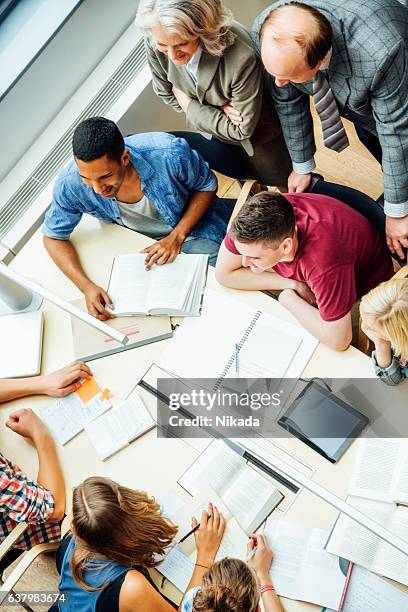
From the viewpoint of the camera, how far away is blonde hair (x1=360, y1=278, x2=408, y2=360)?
6.11ft

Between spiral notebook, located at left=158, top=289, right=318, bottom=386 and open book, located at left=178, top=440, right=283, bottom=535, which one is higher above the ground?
spiral notebook, located at left=158, top=289, right=318, bottom=386

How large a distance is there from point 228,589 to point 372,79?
1501 millimetres

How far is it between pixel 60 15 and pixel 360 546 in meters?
2.46

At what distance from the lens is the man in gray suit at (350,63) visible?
5.98 ft

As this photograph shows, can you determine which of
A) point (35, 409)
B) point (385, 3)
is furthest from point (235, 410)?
point (385, 3)

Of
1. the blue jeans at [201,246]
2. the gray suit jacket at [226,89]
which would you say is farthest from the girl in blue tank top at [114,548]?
the gray suit jacket at [226,89]

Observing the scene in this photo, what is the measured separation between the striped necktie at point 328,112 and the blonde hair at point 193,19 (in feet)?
1.08

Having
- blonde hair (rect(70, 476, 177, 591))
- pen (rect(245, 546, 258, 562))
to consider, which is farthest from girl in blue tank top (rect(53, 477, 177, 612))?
pen (rect(245, 546, 258, 562))

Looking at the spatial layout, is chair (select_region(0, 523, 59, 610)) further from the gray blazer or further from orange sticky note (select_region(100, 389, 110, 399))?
the gray blazer

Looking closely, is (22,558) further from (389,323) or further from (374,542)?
(389,323)

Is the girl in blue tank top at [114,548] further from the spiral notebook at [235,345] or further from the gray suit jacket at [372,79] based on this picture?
the gray suit jacket at [372,79]

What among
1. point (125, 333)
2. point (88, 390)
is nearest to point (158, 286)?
point (125, 333)

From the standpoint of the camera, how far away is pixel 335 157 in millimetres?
3326

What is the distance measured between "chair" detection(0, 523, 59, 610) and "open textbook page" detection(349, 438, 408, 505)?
99 cm
